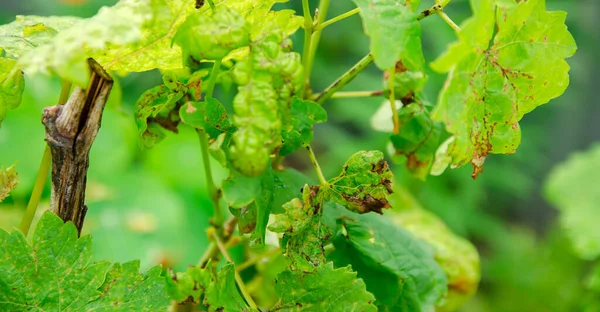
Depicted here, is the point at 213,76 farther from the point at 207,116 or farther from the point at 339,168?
the point at 339,168

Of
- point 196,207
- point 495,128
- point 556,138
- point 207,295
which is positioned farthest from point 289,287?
point 556,138

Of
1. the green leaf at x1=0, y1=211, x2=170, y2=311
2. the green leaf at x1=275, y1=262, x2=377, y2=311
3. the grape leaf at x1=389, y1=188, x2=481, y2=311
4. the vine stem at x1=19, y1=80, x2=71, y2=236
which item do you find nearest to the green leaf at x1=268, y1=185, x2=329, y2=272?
the green leaf at x1=275, y1=262, x2=377, y2=311

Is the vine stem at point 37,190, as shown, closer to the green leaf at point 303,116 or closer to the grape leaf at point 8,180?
the grape leaf at point 8,180

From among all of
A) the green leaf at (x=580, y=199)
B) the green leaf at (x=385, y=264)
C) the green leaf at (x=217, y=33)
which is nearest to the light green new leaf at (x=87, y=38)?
the green leaf at (x=217, y=33)

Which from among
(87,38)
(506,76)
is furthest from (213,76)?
(506,76)

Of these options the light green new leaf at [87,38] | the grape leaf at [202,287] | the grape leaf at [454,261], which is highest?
the light green new leaf at [87,38]
